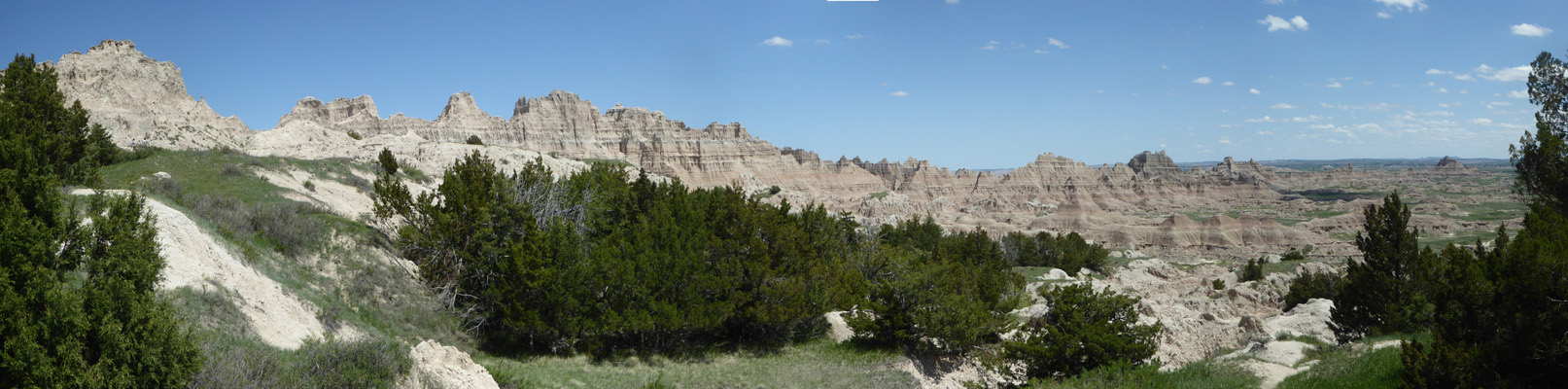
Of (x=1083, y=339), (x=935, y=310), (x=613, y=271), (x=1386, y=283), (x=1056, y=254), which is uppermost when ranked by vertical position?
(x=613, y=271)

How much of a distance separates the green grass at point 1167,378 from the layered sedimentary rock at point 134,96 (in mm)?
59083

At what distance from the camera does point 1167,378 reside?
15.5 meters

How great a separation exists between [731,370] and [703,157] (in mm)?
111087

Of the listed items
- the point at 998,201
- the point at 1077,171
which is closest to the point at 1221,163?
the point at 1077,171

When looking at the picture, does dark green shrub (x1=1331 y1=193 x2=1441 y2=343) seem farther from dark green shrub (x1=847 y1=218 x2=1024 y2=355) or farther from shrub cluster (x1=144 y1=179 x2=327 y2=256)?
shrub cluster (x1=144 y1=179 x2=327 y2=256)

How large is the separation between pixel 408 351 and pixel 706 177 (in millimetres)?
113312

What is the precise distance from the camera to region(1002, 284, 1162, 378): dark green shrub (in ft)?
56.1

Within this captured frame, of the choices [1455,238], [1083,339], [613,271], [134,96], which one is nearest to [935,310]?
[1083,339]

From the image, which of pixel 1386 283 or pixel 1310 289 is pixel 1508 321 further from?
pixel 1310 289

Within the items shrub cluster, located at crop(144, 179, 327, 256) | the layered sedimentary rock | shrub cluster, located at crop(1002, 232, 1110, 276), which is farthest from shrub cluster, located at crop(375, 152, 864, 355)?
the layered sedimentary rock

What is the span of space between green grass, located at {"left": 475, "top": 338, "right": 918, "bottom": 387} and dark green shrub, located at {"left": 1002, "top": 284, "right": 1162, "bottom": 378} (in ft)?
12.5

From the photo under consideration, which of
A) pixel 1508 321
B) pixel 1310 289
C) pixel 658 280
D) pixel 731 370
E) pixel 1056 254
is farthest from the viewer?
pixel 1056 254

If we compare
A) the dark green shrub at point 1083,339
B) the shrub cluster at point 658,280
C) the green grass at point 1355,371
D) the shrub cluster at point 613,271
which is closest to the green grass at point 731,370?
the shrub cluster at point 658,280

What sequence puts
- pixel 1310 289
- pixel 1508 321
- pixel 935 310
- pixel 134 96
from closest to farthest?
pixel 1508 321 → pixel 935 310 → pixel 1310 289 → pixel 134 96
